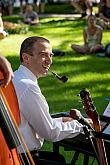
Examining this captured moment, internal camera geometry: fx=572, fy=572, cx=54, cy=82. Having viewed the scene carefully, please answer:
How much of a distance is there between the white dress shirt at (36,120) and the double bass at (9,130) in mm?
176

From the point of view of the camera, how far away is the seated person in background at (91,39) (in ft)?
39.5

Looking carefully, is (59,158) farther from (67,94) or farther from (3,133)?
(67,94)

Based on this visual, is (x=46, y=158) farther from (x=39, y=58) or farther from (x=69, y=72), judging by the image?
(x=69, y=72)

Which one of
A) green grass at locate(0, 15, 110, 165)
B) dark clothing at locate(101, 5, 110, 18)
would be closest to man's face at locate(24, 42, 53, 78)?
green grass at locate(0, 15, 110, 165)

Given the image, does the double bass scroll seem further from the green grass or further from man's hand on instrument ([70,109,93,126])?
the green grass

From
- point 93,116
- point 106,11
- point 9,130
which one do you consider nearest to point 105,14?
point 106,11

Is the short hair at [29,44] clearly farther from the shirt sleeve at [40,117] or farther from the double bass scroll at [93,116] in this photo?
the double bass scroll at [93,116]

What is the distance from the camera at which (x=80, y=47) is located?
12.2 metres

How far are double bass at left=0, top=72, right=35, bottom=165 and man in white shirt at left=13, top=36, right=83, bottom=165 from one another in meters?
0.18

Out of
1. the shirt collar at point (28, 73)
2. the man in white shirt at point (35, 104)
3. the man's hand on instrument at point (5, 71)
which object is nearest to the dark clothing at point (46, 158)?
the man in white shirt at point (35, 104)

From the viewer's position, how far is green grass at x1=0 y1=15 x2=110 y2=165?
7734 millimetres

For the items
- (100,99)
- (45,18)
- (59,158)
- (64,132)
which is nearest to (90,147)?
(59,158)

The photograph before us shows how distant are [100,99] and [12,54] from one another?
4510 mm

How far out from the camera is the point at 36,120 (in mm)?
3357
